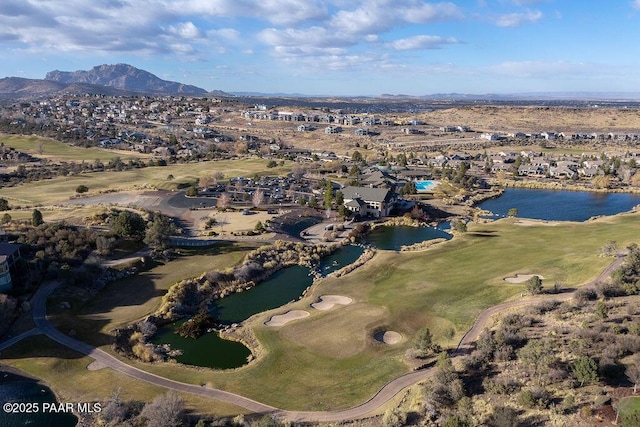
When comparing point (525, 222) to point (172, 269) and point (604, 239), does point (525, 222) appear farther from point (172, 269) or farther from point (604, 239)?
point (172, 269)

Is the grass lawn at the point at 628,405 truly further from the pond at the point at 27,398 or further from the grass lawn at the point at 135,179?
the grass lawn at the point at 135,179

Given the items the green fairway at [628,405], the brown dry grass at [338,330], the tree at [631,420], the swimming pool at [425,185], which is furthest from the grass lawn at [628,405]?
the swimming pool at [425,185]

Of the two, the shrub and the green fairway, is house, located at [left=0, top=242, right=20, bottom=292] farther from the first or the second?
the green fairway

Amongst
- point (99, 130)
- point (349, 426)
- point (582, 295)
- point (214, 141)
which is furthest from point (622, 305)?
point (99, 130)

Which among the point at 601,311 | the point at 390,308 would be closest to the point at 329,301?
the point at 390,308

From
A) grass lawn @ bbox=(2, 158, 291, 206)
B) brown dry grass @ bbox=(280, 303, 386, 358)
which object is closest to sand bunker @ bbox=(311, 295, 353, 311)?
brown dry grass @ bbox=(280, 303, 386, 358)

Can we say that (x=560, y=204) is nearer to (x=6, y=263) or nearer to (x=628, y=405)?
(x=628, y=405)

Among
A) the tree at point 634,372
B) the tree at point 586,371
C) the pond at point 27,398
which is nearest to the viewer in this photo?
the tree at point 634,372
